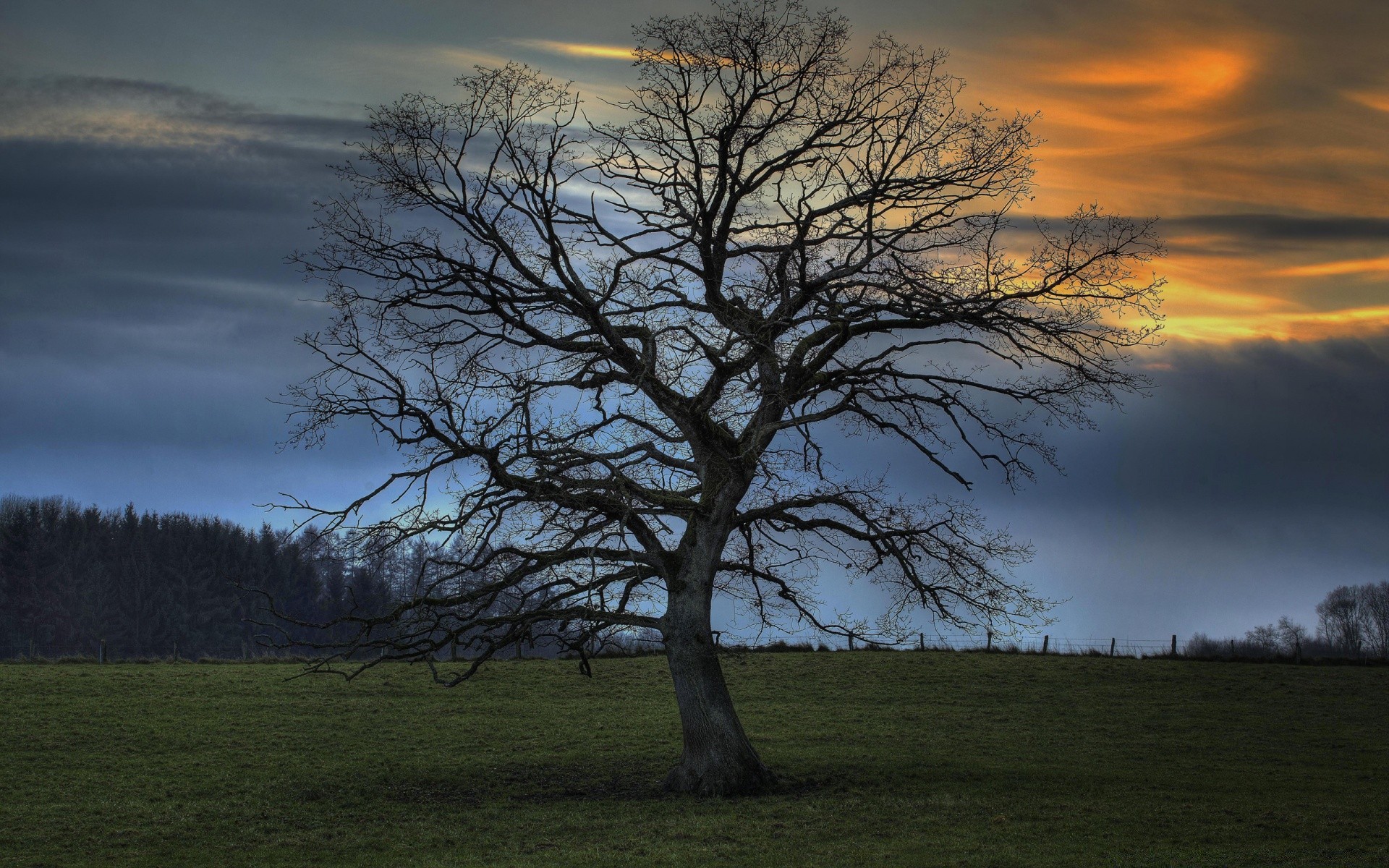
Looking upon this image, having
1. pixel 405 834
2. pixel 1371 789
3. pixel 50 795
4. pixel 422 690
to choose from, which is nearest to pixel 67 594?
pixel 422 690

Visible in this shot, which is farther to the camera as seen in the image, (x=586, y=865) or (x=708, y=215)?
(x=708, y=215)

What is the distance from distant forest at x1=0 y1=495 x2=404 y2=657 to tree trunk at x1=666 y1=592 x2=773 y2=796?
216 feet

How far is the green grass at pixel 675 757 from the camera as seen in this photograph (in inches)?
596

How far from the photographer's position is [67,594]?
86.1 meters

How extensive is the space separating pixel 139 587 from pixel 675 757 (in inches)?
3121

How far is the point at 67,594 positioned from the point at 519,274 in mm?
83835

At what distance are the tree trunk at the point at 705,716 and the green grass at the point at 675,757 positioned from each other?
0.62 meters

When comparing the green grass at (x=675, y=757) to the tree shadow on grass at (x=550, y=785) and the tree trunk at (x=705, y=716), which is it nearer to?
the tree shadow on grass at (x=550, y=785)

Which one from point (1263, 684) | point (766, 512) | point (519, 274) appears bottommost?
point (1263, 684)

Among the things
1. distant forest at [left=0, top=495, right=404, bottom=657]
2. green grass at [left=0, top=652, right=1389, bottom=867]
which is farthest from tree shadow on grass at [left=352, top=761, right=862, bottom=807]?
distant forest at [left=0, top=495, right=404, bottom=657]

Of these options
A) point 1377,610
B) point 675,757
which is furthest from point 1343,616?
point 675,757

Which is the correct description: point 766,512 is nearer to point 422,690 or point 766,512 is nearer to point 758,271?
point 758,271

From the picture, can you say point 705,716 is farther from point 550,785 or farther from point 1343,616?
point 1343,616

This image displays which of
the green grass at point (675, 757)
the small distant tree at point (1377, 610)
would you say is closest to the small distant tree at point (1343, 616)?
the small distant tree at point (1377, 610)
